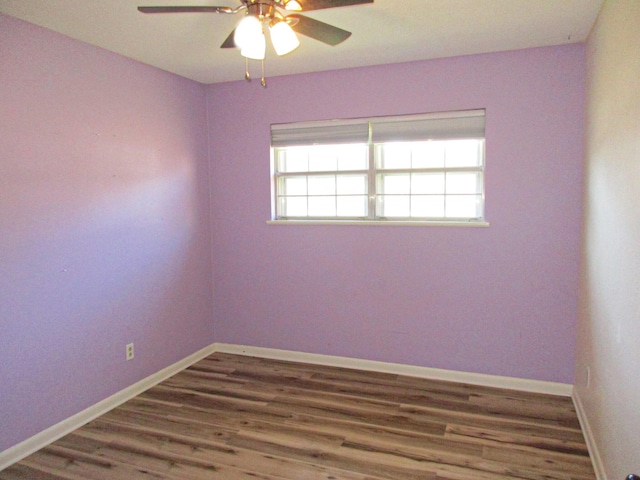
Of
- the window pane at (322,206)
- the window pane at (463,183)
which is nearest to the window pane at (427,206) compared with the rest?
the window pane at (463,183)

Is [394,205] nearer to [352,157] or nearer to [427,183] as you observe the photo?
[427,183]

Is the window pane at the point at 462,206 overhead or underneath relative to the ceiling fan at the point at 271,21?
underneath

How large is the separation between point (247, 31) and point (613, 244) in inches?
77.1

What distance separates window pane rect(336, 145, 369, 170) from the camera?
3793 mm

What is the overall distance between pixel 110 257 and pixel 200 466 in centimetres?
153

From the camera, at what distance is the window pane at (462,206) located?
3.53m

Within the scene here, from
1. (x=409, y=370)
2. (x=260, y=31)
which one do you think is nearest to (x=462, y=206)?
(x=409, y=370)

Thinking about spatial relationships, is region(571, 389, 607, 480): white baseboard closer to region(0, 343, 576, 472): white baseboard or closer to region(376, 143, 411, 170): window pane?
region(0, 343, 576, 472): white baseboard

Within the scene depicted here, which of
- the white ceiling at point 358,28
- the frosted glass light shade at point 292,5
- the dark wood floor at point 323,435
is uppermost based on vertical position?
the white ceiling at point 358,28

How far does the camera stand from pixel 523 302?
3326 mm

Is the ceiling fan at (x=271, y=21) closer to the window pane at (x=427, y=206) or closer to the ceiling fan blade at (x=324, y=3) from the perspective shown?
the ceiling fan blade at (x=324, y=3)

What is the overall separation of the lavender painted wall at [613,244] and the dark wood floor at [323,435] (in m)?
0.41

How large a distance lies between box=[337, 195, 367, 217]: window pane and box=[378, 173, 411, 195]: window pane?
0.18 metres

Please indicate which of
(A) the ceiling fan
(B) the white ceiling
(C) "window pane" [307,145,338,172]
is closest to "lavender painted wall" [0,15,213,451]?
(B) the white ceiling
